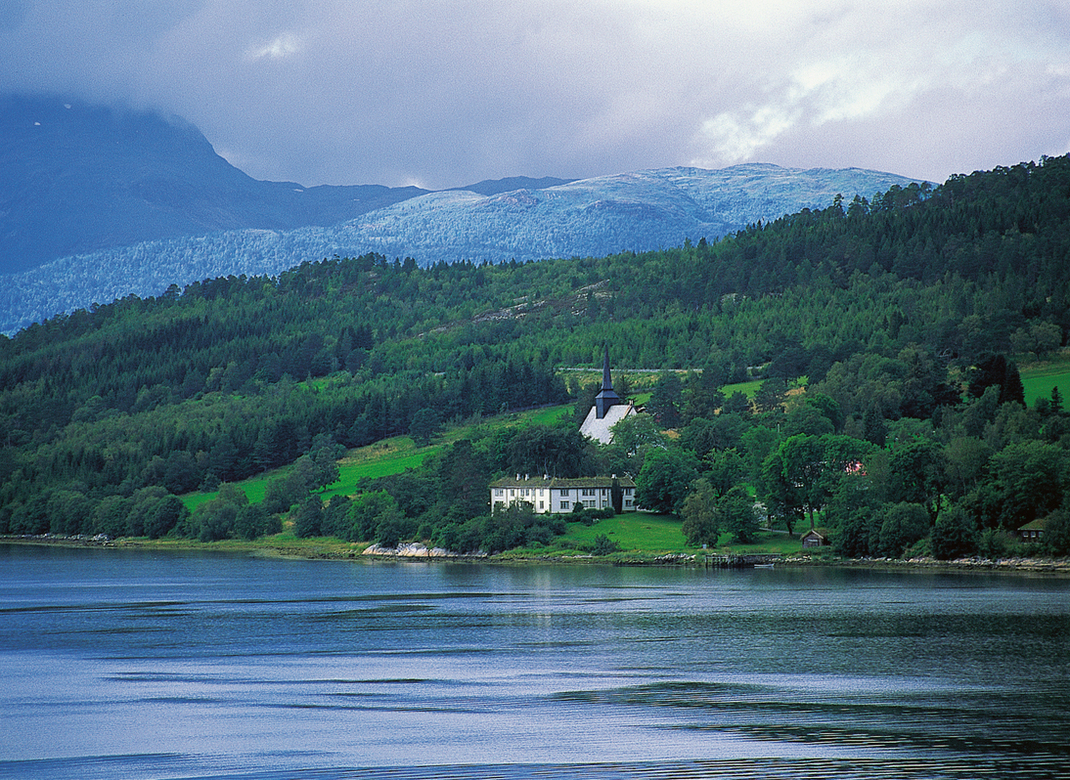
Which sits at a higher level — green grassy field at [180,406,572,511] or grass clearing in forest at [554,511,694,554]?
green grassy field at [180,406,572,511]

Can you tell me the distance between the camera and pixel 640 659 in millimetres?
54094

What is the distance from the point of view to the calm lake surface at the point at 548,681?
34.8m

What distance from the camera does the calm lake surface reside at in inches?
1372

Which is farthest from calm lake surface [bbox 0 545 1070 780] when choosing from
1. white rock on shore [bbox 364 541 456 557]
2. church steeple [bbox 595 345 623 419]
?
church steeple [bbox 595 345 623 419]

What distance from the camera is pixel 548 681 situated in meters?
48.6

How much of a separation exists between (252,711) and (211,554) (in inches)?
4079

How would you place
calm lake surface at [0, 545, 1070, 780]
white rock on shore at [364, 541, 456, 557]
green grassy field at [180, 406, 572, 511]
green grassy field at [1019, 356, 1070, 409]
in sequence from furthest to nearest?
1. green grassy field at [180, 406, 572, 511]
2. green grassy field at [1019, 356, 1070, 409]
3. white rock on shore at [364, 541, 456, 557]
4. calm lake surface at [0, 545, 1070, 780]

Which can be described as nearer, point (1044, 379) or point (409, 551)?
point (409, 551)

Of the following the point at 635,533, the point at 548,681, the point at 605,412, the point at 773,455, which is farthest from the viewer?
the point at 605,412

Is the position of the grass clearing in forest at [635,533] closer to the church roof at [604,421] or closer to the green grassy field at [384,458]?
the church roof at [604,421]

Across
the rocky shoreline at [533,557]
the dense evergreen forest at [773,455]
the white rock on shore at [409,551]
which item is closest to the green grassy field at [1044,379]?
the dense evergreen forest at [773,455]

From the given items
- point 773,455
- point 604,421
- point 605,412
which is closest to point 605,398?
point 605,412

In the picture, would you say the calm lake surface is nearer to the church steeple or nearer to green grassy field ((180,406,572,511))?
green grassy field ((180,406,572,511))

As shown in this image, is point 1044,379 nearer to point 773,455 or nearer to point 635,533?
point 773,455
